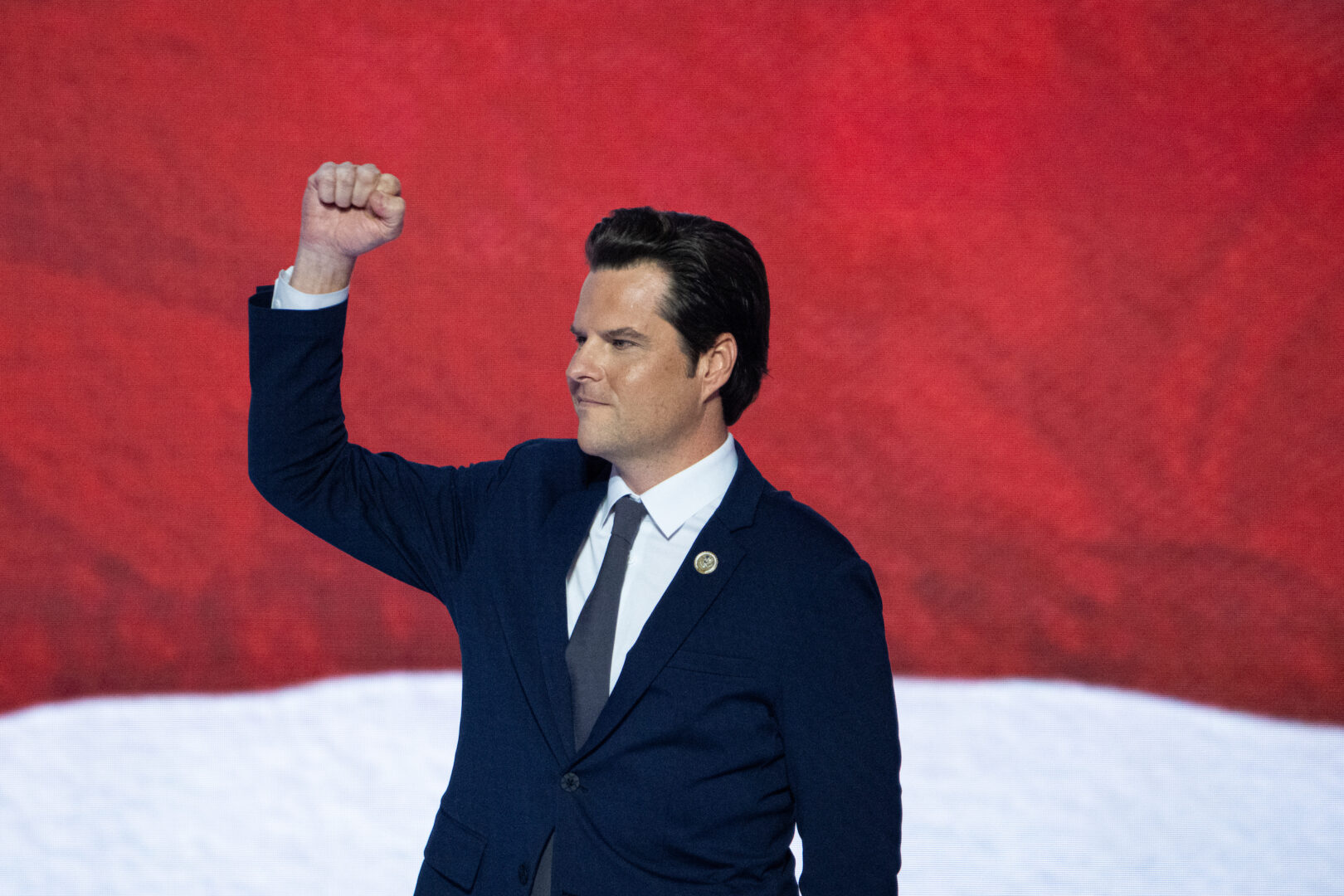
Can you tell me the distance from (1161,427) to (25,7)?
303cm

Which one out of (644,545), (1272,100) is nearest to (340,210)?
(644,545)

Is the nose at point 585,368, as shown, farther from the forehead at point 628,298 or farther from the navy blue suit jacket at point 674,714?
the navy blue suit jacket at point 674,714

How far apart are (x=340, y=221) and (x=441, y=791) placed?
5.47ft

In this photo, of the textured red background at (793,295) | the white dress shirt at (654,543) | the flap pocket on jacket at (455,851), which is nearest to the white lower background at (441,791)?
the textured red background at (793,295)

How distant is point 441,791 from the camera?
2.49 m

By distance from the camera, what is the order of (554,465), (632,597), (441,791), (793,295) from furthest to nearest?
(793,295) → (441,791) → (554,465) → (632,597)

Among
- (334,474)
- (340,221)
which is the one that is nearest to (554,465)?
(334,474)

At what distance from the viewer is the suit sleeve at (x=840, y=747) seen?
1060 millimetres

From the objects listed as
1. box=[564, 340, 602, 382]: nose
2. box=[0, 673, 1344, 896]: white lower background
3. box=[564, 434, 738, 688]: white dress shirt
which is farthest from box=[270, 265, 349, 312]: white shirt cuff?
box=[0, 673, 1344, 896]: white lower background

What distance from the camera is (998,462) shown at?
3.15 metres

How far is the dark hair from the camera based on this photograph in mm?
1186

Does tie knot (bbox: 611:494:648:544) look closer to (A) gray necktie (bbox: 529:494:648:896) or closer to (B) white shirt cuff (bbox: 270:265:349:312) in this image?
(A) gray necktie (bbox: 529:494:648:896)

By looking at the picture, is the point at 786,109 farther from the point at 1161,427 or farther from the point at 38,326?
the point at 38,326

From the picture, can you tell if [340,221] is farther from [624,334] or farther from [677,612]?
[677,612]
